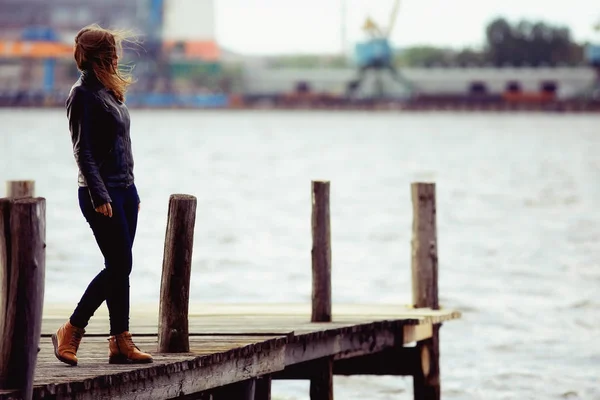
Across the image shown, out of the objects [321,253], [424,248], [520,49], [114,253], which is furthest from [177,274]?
[520,49]

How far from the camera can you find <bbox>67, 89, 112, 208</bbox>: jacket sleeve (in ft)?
19.4

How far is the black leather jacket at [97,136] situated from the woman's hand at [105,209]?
0.02 metres

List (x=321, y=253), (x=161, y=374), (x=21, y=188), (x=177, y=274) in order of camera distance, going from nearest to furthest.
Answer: (x=161, y=374) → (x=177, y=274) → (x=321, y=253) → (x=21, y=188)

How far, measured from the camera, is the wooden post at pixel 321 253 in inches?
346

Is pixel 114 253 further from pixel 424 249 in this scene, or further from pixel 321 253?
pixel 424 249

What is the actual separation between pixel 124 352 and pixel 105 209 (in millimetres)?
733

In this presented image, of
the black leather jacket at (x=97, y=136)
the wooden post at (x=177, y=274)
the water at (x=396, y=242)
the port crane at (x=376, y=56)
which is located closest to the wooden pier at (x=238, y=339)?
the wooden post at (x=177, y=274)

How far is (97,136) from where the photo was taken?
19.6ft

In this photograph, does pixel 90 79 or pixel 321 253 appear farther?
pixel 321 253

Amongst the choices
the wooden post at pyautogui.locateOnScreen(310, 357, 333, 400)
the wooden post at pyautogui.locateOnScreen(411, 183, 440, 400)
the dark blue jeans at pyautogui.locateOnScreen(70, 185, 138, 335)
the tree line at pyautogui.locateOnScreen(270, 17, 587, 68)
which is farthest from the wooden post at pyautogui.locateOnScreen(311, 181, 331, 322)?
the tree line at pyautogui.locateOnScreen(270, 17, 587, 68)

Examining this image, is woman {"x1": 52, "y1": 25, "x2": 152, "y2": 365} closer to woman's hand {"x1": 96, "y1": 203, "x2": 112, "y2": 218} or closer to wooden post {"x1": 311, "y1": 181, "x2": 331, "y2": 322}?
woman's hand {"x1": 96, "y1": 203, "x2": 112, "y2": 218}

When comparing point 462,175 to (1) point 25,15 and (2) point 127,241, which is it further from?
(1) point 25,15

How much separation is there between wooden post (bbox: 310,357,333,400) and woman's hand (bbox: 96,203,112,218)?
290 centimetres

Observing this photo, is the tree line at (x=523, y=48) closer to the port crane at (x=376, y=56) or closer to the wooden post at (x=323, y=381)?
the port crane at (x=376, y=56)
